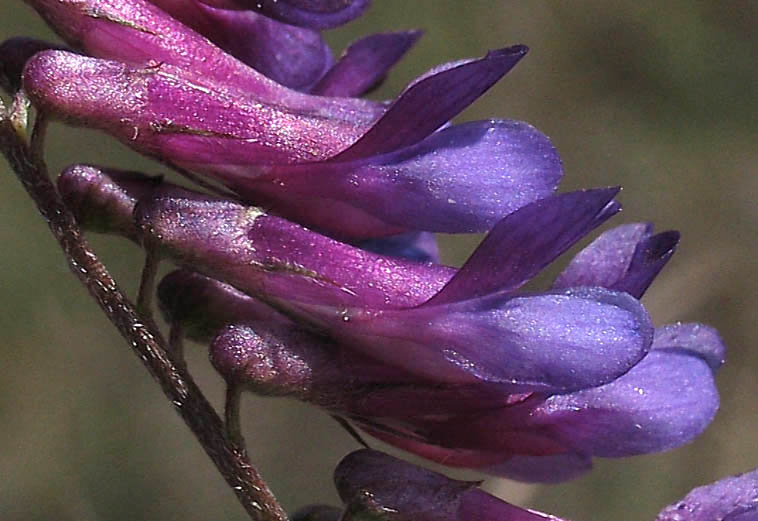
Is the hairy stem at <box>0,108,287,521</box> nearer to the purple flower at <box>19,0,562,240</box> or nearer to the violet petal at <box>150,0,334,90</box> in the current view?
the purple flower at <box>19,0,562,240</box>

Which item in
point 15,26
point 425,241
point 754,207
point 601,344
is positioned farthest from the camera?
point 754,207

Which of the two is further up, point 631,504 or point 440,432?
point 440,432

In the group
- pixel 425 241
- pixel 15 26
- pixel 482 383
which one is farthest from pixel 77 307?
pixel 482 383

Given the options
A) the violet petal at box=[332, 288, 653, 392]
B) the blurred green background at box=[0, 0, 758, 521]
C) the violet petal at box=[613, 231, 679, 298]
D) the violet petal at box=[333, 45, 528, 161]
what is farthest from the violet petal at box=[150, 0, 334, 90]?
the blurred green background at box=[0, 0, 758, 521]

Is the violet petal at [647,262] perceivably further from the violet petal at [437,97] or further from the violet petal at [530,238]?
the violet petal at [437,97]

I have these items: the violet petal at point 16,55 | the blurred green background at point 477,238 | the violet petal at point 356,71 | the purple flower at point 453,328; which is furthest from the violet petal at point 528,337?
the blurred green background at point 477,238

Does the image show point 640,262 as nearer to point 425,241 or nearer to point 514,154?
point 514,154
